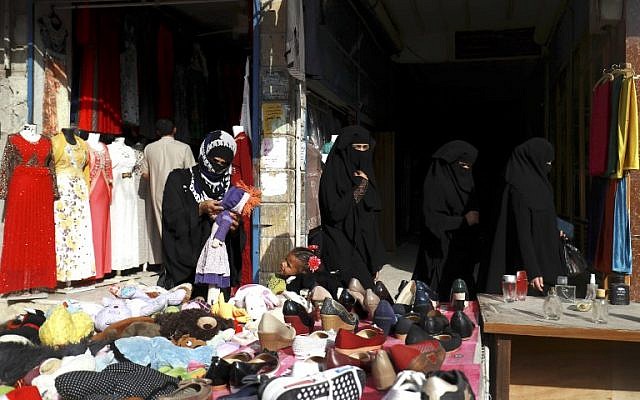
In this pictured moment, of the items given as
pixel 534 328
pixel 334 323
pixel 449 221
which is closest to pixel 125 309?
pixel 334 323

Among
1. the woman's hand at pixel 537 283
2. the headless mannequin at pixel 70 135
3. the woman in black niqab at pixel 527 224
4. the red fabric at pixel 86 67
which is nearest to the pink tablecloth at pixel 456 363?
the woman's hand at pixel 537 283

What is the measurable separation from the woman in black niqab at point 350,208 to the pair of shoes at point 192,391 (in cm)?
238

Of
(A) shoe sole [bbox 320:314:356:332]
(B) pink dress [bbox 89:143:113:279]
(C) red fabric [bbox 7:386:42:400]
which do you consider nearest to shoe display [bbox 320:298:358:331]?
(A) shoe sole [bbox 320:314:356:332]

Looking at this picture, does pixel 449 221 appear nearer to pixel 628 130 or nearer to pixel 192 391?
pixel 628 130

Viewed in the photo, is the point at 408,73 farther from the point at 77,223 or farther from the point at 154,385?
the point at 154,385

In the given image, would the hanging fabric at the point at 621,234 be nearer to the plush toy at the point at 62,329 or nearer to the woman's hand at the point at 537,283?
the woman's hand at the point at 537,283

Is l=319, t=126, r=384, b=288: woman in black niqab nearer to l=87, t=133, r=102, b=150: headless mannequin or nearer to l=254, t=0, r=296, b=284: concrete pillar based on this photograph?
l=254, t=0, r=296, b=284: concrete pillar

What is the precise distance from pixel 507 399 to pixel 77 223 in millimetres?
4690

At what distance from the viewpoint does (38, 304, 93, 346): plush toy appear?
2.61 m

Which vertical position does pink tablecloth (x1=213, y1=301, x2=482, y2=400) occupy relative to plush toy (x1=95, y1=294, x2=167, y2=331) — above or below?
below

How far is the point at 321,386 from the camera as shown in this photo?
6.22 feet

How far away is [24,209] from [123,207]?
4.37 ft

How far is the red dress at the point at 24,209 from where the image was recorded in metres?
5.67

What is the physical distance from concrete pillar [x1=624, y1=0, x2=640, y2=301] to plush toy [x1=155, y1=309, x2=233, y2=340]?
359cm
